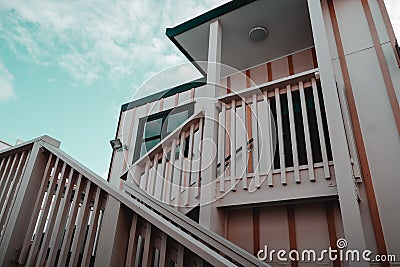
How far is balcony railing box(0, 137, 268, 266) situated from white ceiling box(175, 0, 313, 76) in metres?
2.38

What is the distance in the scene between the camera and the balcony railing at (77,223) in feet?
3.81

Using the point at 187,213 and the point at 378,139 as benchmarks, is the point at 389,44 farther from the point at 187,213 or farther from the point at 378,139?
the point at 187,213

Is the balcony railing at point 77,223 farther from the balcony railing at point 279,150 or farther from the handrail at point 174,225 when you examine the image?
the balcony railing at point 279,150

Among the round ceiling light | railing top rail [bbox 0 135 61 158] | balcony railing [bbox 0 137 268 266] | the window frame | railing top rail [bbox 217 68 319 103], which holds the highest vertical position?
the round ceiling light

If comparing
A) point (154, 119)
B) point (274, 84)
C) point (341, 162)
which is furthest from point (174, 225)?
point (154, 119)

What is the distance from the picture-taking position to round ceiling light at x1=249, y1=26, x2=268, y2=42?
3652mm

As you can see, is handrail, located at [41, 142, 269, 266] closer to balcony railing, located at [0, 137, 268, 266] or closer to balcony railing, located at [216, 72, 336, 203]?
balcony railing, located at [0, 137, 268, 266]

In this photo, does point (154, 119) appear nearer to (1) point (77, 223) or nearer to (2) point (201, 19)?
(2) point (201, 19)

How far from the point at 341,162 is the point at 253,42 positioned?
7.99 ft

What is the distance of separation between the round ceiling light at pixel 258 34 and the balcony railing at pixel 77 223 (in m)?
2.55

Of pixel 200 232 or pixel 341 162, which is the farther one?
pixel 200 232

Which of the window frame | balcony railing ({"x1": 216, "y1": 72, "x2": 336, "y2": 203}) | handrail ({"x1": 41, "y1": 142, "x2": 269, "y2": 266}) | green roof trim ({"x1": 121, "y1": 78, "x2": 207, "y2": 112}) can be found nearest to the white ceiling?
green roof trim ({"x1": 121, "y1": 78, "x2": 207, "y2": 112})

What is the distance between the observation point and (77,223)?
154cm

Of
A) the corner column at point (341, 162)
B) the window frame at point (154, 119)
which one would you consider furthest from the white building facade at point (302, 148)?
the window frame at point (154, 119)
